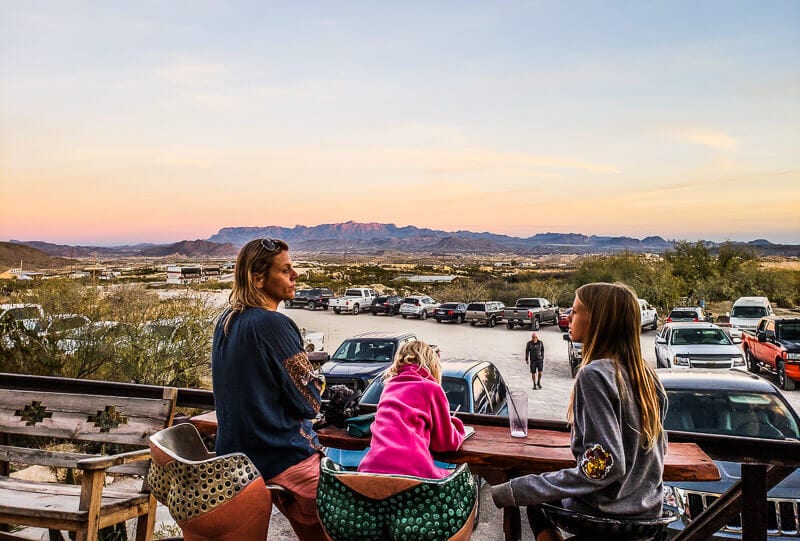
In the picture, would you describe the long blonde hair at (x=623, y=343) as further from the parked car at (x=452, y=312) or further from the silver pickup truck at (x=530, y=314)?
the parked car at (x=452, y=312)

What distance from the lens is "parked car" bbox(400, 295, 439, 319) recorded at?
148ft

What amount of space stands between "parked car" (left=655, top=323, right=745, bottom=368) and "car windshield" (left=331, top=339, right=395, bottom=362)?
25.6 ft

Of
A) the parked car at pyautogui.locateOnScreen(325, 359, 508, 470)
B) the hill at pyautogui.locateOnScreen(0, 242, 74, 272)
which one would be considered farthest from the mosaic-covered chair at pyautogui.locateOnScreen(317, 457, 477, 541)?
the hill at pyautogui.locateOnScreen(0, 242, 74, 272)

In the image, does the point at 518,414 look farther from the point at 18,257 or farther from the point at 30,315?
the point at 18,257

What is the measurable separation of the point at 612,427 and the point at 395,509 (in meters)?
0.85

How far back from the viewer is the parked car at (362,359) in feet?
37.7

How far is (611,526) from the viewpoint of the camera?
94.0 inches

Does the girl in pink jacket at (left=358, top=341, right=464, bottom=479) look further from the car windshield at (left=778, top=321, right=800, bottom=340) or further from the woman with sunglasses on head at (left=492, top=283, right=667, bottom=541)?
the car windshield at (left=778, top=321, right=800, bottom=340)

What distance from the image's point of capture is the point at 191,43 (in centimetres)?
1410

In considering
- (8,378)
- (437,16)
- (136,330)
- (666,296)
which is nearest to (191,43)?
(437,16)

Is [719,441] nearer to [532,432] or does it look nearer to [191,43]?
[532,432]

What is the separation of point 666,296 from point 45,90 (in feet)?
145

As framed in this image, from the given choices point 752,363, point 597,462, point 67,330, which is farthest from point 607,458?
point 752,363

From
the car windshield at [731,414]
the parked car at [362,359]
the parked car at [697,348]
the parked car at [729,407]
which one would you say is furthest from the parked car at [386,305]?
the car windshield at [731,414]
